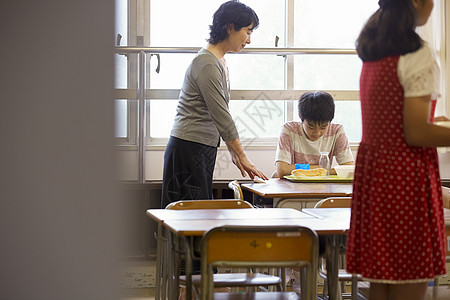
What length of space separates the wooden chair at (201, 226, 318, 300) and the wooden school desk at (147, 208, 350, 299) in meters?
0.08

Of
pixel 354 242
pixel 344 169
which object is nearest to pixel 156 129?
pixel 344 169

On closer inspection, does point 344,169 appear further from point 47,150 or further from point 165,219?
point 47,150

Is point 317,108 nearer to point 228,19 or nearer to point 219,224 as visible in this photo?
point 228,19

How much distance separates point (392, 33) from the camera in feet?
5.06

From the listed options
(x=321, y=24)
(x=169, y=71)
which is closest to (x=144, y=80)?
(x=169, y=71)

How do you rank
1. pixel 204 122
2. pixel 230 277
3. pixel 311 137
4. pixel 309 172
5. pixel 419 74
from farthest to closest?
pixel 311 137 → pixel 309 172 → pixel 204 122 → pixel 230 277 → pixel 419 74

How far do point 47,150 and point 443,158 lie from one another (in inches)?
186

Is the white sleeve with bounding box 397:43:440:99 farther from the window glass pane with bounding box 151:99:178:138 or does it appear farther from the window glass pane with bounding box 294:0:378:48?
the window glass pane with bounding box 294:0:378:48

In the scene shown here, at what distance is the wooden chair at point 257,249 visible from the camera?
1.88 m

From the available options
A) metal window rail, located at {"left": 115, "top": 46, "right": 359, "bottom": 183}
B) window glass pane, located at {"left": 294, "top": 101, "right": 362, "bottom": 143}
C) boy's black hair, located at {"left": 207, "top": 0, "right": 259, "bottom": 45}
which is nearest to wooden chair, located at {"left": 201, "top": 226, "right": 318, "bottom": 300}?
boy's black hair, located at {"left": 207, "top": 0, "right": 259, "bottom": 45}

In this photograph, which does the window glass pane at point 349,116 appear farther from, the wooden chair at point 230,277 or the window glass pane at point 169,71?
the wooden chair at point 230,277

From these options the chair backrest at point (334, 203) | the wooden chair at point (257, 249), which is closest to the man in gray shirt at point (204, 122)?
the chair backrest at point (334, 203)

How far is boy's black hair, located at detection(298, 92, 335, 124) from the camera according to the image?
3.76m

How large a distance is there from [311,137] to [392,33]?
2368 mm
